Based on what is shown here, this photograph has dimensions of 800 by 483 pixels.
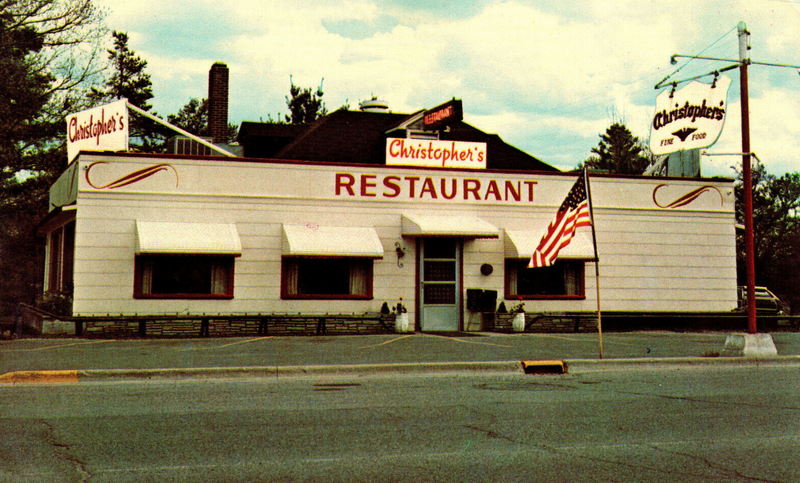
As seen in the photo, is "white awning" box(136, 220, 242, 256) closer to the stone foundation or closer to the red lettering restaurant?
the red lettering restaurant

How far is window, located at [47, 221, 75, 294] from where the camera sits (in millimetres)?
23273

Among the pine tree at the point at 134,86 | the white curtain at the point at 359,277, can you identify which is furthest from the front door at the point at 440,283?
the pine tree at the point at 134,86

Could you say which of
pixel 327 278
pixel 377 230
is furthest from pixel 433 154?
pixel 327 278

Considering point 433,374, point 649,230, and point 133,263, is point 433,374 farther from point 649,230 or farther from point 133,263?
point 649,230

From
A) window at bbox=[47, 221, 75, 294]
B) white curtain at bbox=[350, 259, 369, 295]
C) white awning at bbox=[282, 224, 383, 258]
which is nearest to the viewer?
white awning at bbox=[282, 224, 383, 258]

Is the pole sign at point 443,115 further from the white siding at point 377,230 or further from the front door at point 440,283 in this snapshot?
the front door at point 440,283

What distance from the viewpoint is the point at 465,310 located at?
76.7 feet

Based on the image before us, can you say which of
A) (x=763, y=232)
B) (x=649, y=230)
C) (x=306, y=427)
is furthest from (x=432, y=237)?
(x=763, y=232)

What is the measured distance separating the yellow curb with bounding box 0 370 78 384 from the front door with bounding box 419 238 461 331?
12.2 metres

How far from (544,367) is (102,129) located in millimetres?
13731

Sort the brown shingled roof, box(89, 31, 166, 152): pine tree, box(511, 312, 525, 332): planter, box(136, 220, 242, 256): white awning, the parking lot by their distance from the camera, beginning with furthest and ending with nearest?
box(89, 31, 166, 152): pine tree, the brown shingled roof, box(511, 312, 525, 332): planter, box(136, 220, 242, 256): white awning, the parking lot

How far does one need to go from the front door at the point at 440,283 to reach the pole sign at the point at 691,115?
6.51 m

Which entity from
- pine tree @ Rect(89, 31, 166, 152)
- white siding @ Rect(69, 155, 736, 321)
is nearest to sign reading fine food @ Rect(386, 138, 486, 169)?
A: white siding @ Rect(69, 155, 736, 321)

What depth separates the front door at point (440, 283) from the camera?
23.2 meters
